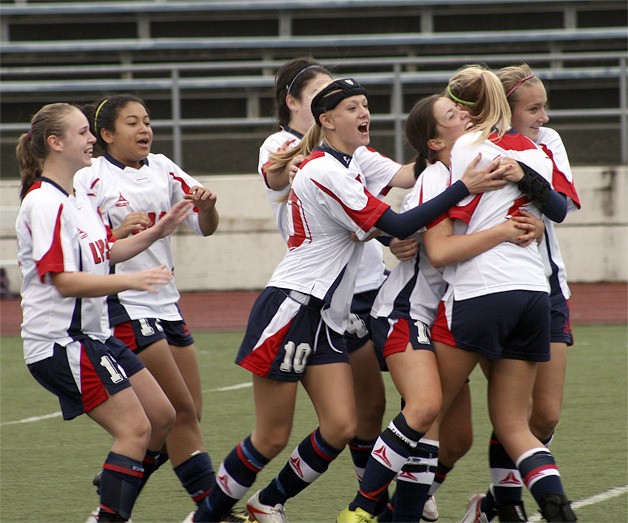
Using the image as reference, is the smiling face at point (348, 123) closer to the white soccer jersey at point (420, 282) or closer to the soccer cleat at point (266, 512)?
the white soccer jersey at point (420, 282)

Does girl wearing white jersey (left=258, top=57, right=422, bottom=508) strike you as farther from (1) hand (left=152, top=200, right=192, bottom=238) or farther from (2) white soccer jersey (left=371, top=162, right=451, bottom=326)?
(1) hand (left=152, top=200, right=192, bottom=238)

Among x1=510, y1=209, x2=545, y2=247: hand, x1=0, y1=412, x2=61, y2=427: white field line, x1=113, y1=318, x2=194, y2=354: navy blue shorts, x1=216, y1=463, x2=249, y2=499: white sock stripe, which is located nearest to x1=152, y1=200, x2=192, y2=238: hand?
x1=113, y1=318, x2=194, y2=354: navy blue shorts

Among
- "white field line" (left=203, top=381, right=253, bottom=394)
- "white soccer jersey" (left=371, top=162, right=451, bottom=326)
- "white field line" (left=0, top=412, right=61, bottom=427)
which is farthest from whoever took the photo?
"white field line" (left=203, top=381, right=253, bottom=394)

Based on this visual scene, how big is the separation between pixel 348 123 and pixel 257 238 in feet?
28.7

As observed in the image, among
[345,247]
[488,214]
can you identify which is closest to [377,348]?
[345,247]

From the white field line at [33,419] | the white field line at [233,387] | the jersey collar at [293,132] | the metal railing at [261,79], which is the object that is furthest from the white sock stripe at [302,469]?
the metal railing at [261,79]

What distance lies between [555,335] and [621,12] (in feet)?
46.0

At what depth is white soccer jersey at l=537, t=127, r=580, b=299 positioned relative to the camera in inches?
174

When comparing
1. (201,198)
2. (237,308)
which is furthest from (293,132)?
(237,308)

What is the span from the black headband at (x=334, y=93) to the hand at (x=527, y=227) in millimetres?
826

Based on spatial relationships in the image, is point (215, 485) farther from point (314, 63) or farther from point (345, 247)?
point (314, 63)

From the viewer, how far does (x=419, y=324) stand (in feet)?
13.8

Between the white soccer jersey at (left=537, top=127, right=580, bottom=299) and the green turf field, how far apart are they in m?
0.97

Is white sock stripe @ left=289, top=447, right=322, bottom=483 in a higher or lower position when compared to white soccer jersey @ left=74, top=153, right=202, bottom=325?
lower
